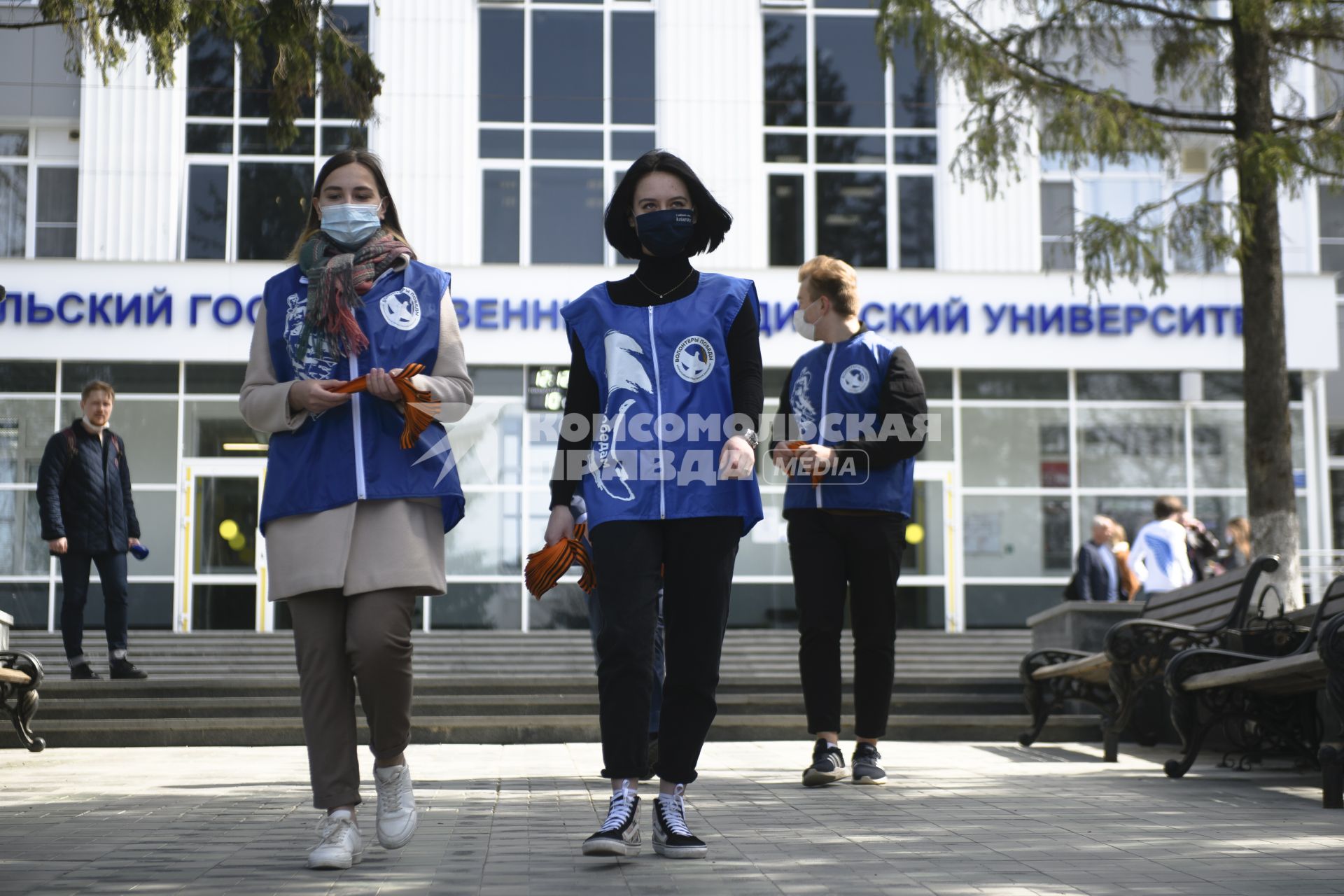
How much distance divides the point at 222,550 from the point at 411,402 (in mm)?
17007

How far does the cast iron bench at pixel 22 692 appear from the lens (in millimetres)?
8758

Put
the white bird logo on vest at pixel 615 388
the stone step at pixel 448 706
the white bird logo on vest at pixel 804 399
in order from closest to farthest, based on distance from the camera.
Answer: the white bird logo on vest at pixel 615 388 < the white bird logo on vest at pixel 804 399 < the stone step at pixel 448 706

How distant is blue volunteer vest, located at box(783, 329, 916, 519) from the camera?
6.53 meters

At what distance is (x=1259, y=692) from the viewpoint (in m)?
6.80

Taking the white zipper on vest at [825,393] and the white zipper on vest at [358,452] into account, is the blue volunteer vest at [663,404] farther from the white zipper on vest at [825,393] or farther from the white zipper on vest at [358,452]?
the white zipper on vest at [825,393]

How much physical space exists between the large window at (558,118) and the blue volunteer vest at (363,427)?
1678cm

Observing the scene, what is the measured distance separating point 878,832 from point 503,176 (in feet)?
57.3

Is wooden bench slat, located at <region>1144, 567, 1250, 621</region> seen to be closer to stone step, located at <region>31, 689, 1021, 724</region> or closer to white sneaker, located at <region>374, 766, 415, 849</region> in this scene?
stone step, located at <region>31, 689, 1021, 724</region>

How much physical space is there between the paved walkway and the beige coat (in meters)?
0.76

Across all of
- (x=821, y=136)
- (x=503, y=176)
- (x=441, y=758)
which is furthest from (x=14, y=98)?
(x=441, y=758)

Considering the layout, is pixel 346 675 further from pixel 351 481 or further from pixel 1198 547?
pixel 1198 547

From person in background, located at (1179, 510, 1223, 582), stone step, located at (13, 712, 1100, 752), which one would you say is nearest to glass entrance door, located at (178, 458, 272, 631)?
stone step, located at (13, 712, 1100, 752)

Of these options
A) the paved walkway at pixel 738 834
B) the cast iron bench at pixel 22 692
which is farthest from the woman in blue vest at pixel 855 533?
the cast iron bench at pixel 22 692

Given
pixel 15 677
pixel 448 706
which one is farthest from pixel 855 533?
pixel 448 706
